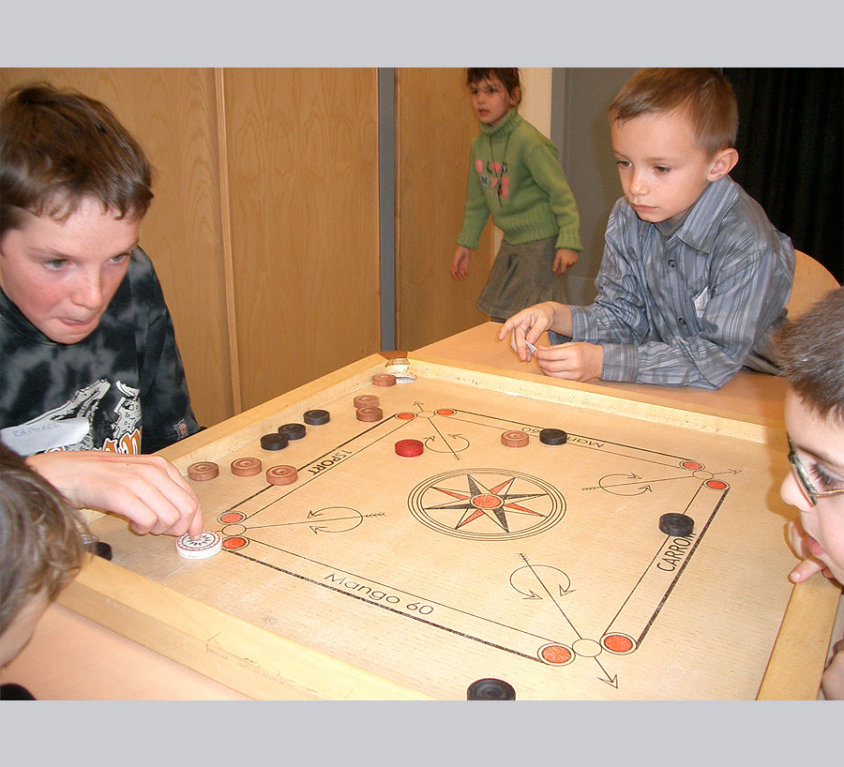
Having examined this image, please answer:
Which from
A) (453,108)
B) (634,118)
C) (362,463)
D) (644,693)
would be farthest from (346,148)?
(644,693)

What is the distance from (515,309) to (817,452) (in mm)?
2232

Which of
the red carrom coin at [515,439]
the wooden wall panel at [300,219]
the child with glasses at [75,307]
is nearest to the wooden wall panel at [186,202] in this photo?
the wooden wall panel at [300,219]

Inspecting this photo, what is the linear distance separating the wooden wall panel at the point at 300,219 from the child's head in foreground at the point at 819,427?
2.22m

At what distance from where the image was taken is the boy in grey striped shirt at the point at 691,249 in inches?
56.6

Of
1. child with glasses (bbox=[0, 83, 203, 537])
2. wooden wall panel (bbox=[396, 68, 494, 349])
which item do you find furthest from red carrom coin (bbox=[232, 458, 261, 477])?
wooden wall panel (bbox=[396, 68, 494, 349])

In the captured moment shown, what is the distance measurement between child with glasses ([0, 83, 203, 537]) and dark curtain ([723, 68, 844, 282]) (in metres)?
3.05

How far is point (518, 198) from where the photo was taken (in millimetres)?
2938

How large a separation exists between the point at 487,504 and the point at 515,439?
19cm

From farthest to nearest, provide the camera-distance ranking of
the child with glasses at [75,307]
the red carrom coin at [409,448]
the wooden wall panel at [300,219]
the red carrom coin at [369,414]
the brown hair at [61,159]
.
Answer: the wooden wall panel at [300,219], the red carrom coin at [369,414], the red carrom coin at [409,448], the brown hair at [61,159], the child with glasses at [75,307]

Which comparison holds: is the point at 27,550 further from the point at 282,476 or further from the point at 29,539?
the point at 282,476

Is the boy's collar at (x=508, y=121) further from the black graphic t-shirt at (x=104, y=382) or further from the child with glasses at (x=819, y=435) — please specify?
the child with glasses at (x=819, y=435)

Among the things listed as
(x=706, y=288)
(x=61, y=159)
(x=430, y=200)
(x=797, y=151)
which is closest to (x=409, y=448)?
(x=61, y=159)

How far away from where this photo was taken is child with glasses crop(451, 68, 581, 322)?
283cm

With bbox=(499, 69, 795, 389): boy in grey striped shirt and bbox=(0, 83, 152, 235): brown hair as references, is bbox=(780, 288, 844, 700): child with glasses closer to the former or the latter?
bbox=(499, 69, 795, 389): boy in grey striped shirt
